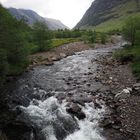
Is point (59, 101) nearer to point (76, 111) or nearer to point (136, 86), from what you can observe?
point (76, 111)

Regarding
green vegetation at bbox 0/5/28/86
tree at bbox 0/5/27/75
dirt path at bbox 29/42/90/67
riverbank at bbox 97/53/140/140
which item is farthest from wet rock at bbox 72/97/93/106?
dirt path at bbox 29/42/90/67

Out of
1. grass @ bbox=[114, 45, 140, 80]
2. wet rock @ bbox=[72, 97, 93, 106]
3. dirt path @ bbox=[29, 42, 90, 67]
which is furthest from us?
dirt path @ bbox=[29, 42, 90, 67]

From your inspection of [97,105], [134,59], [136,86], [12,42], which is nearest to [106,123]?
[97,105]

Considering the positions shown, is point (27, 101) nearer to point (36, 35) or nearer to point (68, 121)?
point (68, 121)

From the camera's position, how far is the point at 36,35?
7781cm

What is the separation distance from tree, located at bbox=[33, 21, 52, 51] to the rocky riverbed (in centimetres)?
3052

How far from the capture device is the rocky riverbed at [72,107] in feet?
85.8

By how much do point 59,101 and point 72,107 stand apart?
3214 mm

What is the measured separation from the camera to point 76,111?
30.1 metres

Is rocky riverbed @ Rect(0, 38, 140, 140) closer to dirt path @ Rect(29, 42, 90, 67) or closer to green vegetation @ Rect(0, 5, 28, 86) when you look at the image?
green vegetation @ Rect(0, 5, 28, 86)

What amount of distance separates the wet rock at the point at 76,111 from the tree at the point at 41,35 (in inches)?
1930

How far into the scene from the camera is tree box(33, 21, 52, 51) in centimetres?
7806

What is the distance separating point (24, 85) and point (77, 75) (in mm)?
10544

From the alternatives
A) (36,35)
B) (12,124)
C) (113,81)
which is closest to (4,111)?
(12,124)
